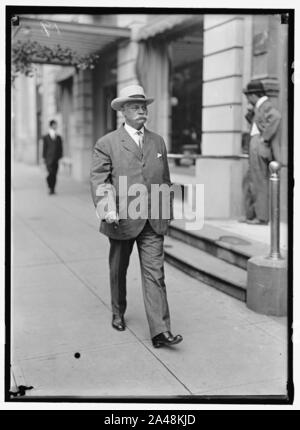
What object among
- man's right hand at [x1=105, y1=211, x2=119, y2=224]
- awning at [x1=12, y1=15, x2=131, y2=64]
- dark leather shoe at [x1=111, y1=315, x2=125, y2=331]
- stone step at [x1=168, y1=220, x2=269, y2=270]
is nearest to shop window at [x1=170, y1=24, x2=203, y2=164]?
awning at [x1=12, y1=15, x2=131, y2=64]

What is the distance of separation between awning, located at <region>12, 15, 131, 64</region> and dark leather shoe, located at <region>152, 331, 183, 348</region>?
4.87 meters

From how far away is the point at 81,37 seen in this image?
381 inches

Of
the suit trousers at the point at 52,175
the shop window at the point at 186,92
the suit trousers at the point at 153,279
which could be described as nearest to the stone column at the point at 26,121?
the suit trousers at the point at 52,175

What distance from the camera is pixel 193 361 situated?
422 centimetres

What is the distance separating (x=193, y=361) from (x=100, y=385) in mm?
766

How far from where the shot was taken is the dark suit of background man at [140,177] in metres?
4.39

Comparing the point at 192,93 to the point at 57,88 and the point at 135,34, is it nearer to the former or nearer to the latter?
the point at 135,34

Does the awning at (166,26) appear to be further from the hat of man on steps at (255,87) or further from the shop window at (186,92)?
the hat of man on steps at (255,87)

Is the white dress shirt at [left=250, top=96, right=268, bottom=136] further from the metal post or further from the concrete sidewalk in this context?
the metal post

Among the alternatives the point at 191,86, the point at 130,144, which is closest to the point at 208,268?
the point at 130,144

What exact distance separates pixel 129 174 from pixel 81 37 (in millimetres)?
6054

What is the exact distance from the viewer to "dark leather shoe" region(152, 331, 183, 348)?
4.40m
